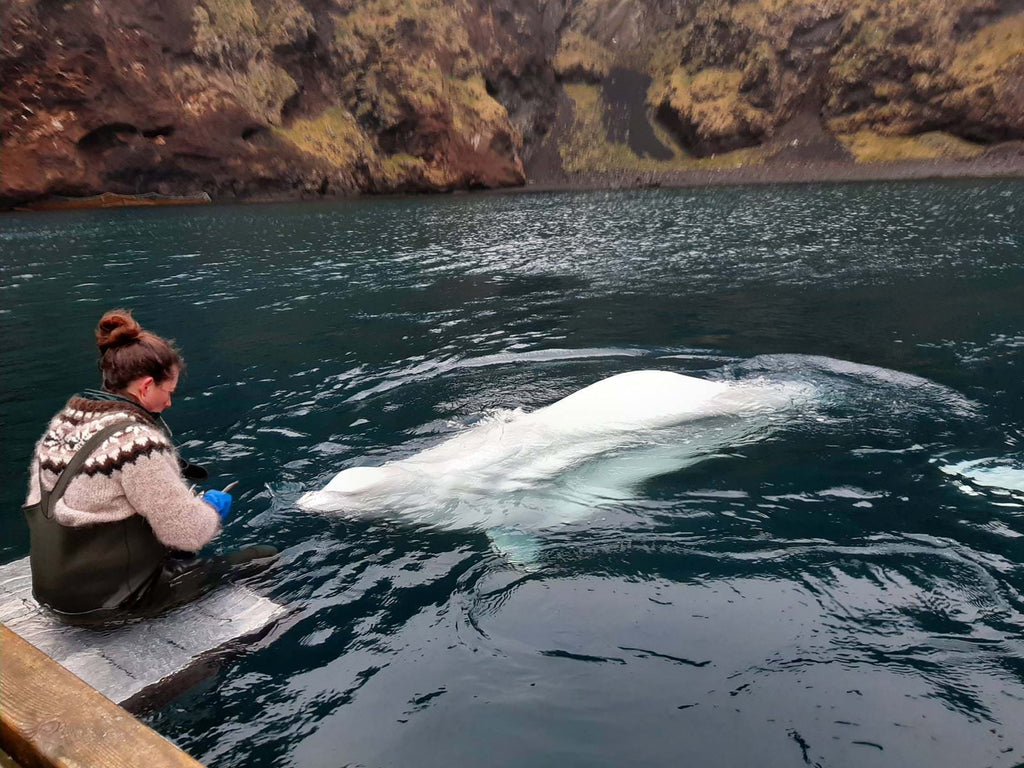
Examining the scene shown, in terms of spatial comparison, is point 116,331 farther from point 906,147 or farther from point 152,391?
point 906,147

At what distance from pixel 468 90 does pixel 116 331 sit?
68748mm

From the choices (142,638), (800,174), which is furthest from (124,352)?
(800,174)

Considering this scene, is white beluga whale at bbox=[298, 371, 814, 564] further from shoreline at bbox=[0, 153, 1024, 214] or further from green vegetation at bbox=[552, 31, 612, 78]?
green vegetation at bbox=[552, 31, 612, 78]

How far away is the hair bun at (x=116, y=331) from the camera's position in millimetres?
3445

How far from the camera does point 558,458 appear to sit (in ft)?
20.2

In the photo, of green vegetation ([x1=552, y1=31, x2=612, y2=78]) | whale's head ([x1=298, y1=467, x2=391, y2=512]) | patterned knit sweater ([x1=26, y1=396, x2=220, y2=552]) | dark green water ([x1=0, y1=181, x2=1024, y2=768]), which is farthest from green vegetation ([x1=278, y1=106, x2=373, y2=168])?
patterned knit sweater ([x1=26, y1=396, x2=220, y2=552])

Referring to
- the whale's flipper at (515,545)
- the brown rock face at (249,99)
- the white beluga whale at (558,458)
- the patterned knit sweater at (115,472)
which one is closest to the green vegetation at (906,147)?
the brown rock face at (249,99)

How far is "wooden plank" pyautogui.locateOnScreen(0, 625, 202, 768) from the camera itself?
223cm

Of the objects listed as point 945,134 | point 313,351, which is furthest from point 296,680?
point 945,134

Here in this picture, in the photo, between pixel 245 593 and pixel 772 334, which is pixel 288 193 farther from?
pixel 245 593

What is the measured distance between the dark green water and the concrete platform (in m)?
0.16

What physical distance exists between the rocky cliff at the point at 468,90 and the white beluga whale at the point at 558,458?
5359cm

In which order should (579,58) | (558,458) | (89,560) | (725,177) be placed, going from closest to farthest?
(89,560), (558,458), (725,177), (579,58)

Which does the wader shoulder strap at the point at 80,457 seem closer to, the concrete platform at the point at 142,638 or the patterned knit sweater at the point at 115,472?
the patterned knit sweater at the point at 115,472
